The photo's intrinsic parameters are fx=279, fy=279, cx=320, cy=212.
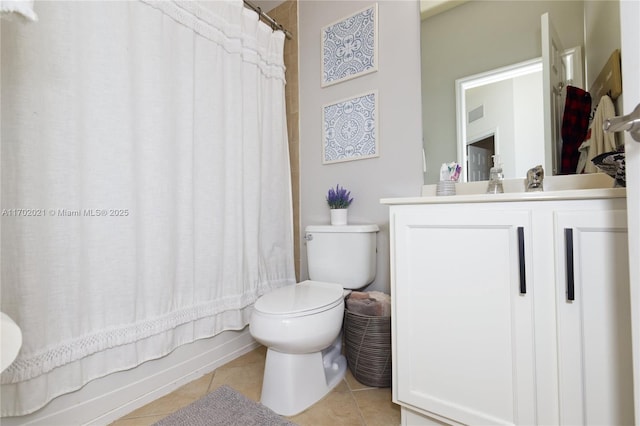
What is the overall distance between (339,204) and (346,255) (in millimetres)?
308

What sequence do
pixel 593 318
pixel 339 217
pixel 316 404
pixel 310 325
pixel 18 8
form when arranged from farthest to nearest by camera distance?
1. pixel 339 217
2. pixel 316 404
3. pixel 310 325
4. pixel 593 318
5. pixel 18 8

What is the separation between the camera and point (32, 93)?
3.04 feet

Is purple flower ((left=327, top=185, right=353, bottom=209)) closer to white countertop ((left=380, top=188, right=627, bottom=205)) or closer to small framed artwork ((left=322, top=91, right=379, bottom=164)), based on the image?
Answer: small framed artwork ((left=322, top=91, right=379, bottom=164))

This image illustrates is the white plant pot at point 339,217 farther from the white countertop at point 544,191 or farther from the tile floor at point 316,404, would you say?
the tile floor at point 316,404

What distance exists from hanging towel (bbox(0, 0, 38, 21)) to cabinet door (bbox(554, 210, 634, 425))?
4.34 ft

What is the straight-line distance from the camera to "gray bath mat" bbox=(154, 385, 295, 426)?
109 centimetres

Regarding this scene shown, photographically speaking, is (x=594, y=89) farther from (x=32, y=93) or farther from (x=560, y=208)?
(x=32, y=93)

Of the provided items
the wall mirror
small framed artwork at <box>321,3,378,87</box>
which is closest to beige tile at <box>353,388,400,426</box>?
the wall mirror

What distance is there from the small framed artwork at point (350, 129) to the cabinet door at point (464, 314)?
683 millimetres

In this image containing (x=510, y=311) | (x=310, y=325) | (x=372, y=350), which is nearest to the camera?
(x=510, y=311)

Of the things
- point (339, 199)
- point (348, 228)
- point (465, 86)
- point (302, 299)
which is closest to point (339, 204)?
point (339, 199)

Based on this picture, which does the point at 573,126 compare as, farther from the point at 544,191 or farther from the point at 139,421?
the point at 139,421

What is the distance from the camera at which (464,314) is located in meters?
0.92

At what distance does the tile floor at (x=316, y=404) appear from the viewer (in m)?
1.12
